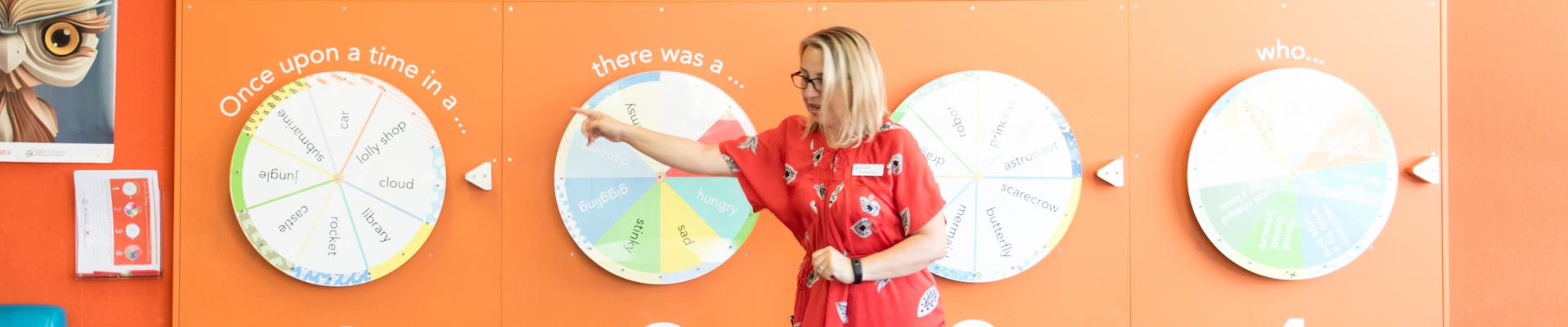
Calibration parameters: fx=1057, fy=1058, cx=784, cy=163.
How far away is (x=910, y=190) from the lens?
1671 millimetres

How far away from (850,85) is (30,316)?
2.07 m

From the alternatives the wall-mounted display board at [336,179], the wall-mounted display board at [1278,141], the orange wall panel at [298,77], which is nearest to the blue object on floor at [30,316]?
the orange wall panel at [298,77]

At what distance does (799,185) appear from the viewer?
1743 millimetres

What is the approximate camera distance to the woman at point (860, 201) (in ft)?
5.36

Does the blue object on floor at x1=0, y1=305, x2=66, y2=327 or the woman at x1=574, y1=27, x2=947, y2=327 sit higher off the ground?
the woman at x1=574, y1=27, x2=947, y2=327

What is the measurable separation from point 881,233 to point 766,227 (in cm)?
85

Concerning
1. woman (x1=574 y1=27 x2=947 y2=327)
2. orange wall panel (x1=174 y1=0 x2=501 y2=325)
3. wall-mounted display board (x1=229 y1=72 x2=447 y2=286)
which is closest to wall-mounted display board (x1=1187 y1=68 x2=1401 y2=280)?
woman (x1=574 y1=27 x2=947 y2=327)

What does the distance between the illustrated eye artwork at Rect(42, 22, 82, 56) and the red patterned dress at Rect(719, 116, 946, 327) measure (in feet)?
6.12

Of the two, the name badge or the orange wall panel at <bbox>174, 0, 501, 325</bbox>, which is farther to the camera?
the orange wall panel at <bbox>174, 0, 501, 325</bbox>

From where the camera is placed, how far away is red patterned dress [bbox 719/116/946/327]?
5.43ft

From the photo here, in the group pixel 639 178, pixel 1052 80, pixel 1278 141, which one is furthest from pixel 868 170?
pixel 1278 141

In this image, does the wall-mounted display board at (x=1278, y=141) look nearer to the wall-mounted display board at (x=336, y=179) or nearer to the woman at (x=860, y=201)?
the woman at (x=860, y=201)

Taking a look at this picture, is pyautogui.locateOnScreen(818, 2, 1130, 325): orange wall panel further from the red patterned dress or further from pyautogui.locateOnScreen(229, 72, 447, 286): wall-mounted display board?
pyautogui.locateOnScreen(229, 72, 447, 286): wall-mounted display board

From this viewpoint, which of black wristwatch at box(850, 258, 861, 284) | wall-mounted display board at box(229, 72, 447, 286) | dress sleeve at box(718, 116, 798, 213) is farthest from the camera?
wall-mounted display board at box(229, 72, 447, 286)
